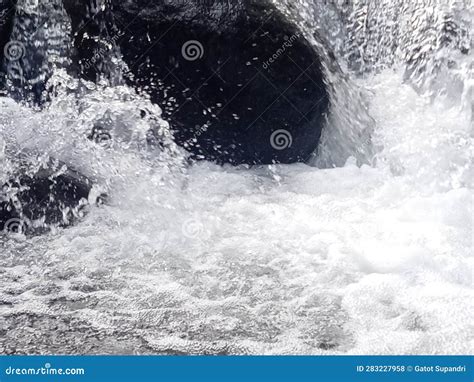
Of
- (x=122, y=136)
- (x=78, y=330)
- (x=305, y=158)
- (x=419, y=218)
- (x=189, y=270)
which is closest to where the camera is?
(x=78, y=330)

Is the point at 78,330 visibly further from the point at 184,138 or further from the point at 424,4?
the point at 424,4

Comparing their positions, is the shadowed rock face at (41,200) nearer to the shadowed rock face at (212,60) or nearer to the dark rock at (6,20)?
the shadowed rock face at (212,60)

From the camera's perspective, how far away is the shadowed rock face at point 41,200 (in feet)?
13.0

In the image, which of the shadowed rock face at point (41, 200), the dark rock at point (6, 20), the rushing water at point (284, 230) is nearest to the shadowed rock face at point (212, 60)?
the rushing water at point (284, 230)

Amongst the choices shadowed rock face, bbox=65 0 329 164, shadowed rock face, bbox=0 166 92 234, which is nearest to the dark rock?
shadowed rock face, bbox=65 0 329 164

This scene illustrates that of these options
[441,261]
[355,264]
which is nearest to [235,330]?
[355,264]

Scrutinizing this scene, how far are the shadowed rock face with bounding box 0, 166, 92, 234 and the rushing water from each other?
0.26ft

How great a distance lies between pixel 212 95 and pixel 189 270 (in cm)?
162

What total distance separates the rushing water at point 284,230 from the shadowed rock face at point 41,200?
0.26ft

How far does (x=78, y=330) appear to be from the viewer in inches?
121

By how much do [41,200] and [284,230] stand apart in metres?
1.34

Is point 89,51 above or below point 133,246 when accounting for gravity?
above

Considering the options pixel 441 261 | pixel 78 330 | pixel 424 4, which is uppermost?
pixel 424 4

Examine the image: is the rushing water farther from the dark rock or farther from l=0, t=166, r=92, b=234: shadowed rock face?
the dark rock
